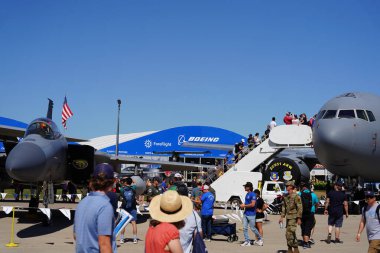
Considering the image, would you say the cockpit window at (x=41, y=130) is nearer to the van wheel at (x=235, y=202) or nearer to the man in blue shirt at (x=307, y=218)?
the man in blue shirt at (x=307, y=218)

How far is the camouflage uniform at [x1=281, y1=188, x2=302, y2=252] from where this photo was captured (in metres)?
10.6

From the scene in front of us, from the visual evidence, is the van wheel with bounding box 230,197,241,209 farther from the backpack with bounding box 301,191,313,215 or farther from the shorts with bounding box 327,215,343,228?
the backpack with bounding box 301,191,313,215

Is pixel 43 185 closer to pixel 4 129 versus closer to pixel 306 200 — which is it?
pixel 4 129

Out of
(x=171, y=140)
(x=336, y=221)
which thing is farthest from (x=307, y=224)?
(x=171, y=140)

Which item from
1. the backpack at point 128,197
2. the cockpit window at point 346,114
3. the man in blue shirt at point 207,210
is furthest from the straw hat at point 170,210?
the cockpit window at point 346,114

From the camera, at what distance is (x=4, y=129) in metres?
21.2

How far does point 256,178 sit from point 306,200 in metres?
12.1

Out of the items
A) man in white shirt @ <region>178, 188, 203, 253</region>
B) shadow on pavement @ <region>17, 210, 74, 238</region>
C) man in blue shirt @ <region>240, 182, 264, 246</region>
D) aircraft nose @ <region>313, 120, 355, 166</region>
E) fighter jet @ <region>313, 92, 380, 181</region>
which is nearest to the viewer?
man in white shirt @ <region>178, 188, 203, 253</region>

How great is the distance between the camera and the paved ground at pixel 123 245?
11.8m

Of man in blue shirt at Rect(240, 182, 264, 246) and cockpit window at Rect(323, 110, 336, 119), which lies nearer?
man in blue shirt at Rect(240, 182, 264, 246)

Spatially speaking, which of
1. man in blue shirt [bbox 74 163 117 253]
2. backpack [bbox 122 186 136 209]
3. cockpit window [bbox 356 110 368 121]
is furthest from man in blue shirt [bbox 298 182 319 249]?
man in blue shirt [bbox 74 163 117 253]

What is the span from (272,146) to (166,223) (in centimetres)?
2291

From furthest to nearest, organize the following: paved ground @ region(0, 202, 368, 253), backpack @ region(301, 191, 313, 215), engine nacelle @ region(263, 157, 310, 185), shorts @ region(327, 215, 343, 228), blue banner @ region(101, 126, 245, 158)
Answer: blue banner @ region(101, 126, 245, 158)
engine nacelle @ region(263, 157, 310, 185)
shorts @ region(327, 215, 343, 228)
backpack @ region(301, 191, 313, 215)
paved ground @ region(0, 202, 368, 253)

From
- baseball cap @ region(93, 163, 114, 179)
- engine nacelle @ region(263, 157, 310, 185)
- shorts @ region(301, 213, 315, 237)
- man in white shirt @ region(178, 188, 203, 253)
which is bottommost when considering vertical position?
shorts @ region(301, 213, 315, 237)
